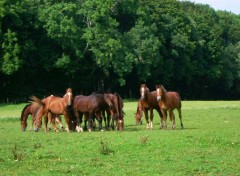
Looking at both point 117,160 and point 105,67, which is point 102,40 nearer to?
point 105,67

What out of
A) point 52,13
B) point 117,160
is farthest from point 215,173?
point 52,13

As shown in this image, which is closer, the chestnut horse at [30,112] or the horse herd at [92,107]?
the horse herd at [92,107]

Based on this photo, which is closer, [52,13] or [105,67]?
[52,13]

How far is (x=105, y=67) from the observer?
222 ft

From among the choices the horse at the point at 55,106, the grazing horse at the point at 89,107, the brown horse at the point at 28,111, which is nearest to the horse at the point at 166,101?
the grazing horse at the point at 89,107

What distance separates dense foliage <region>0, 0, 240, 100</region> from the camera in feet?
205

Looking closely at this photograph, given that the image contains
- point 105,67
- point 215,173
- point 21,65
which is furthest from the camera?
point 105,67

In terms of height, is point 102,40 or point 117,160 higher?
point 102,40

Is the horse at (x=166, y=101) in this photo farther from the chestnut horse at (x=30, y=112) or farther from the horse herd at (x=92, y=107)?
the chestnut horse at (x=30, y=112)

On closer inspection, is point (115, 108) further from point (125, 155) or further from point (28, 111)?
point (125, 155)

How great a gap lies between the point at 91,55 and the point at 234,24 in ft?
180

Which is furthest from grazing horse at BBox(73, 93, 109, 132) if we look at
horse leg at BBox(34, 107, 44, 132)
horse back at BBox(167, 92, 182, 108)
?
horse back at BBox(167, 92, 182, 108)

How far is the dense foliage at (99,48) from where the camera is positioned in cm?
6234

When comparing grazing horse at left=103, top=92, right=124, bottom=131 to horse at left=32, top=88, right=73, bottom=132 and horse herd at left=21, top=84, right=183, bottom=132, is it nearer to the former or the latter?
horse herd at left=21, top=84, right=183, bottom=132
